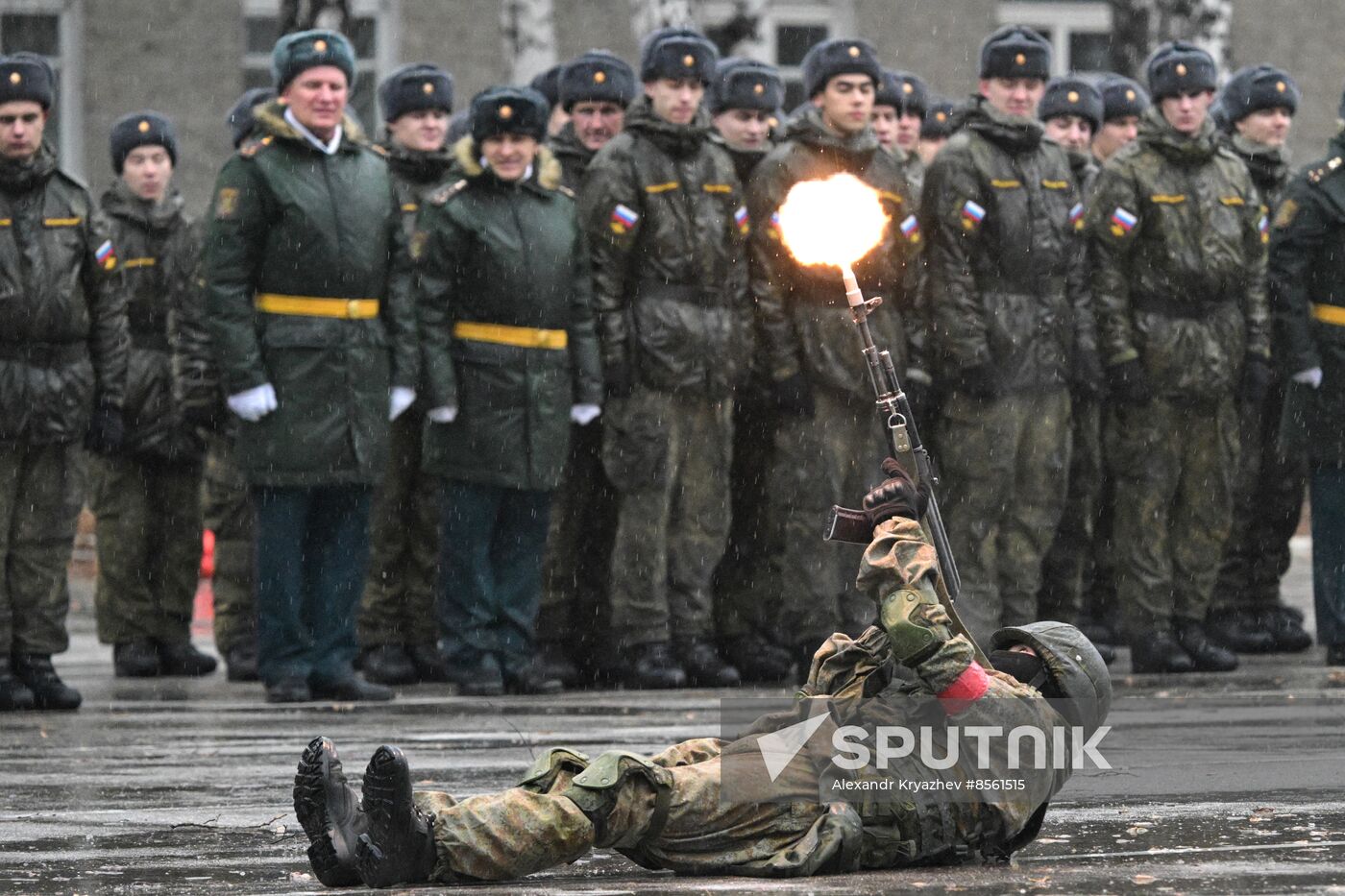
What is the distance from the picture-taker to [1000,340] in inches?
482

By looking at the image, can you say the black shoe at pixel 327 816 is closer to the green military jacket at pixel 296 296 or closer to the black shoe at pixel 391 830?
the black shoe at pixel 391 830

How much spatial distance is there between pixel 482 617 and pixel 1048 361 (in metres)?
2.91

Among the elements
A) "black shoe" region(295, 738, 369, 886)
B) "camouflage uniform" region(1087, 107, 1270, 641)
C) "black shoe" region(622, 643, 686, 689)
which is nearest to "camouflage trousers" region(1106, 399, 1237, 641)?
"camouflage uniform" region(1087, 107, 1270, 641)

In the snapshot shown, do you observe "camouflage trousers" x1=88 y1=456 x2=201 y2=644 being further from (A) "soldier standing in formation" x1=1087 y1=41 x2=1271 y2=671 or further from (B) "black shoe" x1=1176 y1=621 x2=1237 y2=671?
(B) "black shoe" x1=1176 y1=621 x2=1237 y2=671

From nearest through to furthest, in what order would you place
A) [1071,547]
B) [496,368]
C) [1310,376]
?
[496,368] → [1310,376] → [1071,547]

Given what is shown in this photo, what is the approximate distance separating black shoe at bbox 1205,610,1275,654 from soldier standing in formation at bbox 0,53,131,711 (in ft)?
18.9

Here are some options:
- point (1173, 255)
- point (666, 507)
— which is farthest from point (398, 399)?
point (1173, 255)

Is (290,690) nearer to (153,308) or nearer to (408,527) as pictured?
(408,527)

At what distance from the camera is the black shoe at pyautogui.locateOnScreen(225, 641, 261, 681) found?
12.5 metres

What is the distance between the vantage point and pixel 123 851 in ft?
23.2

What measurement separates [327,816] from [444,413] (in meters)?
5.17

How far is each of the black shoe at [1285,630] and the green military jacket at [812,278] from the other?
9.64 ft

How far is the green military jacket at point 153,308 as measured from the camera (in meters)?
12.7

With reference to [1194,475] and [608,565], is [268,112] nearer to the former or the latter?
[608,565]
